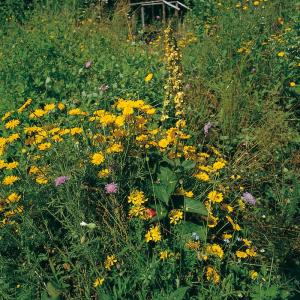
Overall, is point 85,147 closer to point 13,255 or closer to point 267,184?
point 13,255

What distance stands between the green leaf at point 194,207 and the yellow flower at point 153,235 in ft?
0.69

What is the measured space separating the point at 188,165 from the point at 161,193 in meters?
0.25

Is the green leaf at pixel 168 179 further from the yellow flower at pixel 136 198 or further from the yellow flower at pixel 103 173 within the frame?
the yellow flower at pixel 103 173

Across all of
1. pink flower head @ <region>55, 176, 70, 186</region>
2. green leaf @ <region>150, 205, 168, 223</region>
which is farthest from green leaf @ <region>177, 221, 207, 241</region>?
pink flower head @ <region>55, 176, 70, 186</region>

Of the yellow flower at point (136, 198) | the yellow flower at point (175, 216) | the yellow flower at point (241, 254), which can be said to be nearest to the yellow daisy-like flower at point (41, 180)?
the yellow flower at point (136, 198)

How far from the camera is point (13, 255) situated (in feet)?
6.90

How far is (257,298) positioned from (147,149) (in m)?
1.03

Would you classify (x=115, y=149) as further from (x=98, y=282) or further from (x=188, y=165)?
(x=98, y=282)

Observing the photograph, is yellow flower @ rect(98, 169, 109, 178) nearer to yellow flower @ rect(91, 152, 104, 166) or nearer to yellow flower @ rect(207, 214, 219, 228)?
yellow flower @ rect(91, 152, 104, 166)

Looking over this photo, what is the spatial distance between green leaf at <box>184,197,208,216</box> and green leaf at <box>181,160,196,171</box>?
19 centimetres

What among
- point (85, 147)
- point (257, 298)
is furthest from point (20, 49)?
point (257, 298)

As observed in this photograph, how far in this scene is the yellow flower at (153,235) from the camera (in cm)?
197

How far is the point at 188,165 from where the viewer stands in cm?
227

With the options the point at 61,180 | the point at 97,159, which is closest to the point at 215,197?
the point at 97,159
